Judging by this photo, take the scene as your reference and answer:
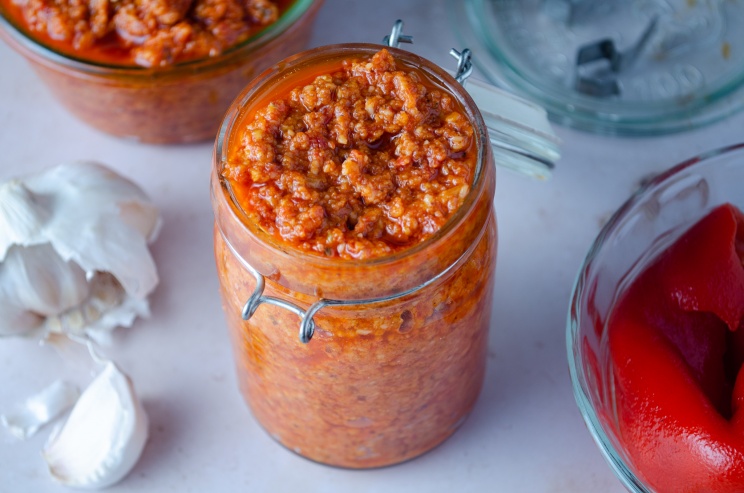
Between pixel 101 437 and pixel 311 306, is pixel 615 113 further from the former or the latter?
pixel 101 437

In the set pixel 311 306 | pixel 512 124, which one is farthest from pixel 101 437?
pixel 512 124

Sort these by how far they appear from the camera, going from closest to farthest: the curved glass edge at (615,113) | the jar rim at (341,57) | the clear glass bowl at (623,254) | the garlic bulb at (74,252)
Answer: the jar rim at (341,57) < the clear glass bowl at (623,254) < the garlic bulb at (74,252) < the curved glass edge at (615,113)

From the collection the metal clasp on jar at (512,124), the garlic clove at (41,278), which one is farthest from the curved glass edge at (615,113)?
the garlic clove at (41,278)

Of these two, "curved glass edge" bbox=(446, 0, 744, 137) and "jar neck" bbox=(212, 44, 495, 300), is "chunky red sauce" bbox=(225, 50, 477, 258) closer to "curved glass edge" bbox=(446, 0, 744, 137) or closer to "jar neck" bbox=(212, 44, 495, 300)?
"jar neck" bbox=(212, 44, 495, 300)

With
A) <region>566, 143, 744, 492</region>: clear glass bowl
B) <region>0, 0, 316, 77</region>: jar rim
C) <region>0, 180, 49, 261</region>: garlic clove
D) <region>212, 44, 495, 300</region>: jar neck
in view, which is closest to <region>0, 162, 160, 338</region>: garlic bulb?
<region>0, 180, 49, 261</region>: garlic clove

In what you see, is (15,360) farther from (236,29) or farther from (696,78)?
(696,78)

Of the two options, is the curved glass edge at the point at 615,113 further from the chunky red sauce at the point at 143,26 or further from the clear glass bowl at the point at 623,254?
the chunky red sauce at the point at 143,26
